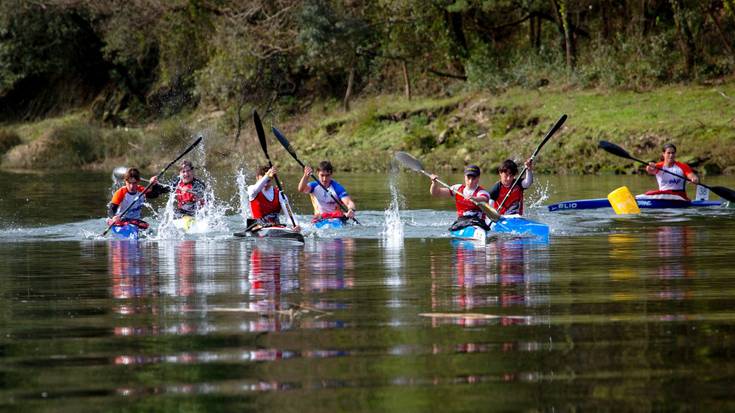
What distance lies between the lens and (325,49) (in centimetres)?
4638

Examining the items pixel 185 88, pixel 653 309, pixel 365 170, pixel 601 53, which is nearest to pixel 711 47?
pixel 601 53

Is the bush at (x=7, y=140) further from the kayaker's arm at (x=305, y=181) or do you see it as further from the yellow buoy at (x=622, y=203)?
the yellow buoy at (x=622, y=203)

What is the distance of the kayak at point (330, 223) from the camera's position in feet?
69.5

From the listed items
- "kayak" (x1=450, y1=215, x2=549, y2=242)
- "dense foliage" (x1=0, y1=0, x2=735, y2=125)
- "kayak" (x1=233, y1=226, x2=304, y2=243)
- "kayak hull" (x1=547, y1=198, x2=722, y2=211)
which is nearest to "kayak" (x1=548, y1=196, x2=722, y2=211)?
"kayak hull" (x1=547, y1=198, x2=722, y2=211)

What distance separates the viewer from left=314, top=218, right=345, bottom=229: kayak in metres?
21.2

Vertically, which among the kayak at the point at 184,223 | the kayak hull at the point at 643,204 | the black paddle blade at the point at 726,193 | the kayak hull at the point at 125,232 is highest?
the black paddle blade at the point at 726,193

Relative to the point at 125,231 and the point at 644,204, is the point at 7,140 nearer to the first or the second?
the point at 644,204

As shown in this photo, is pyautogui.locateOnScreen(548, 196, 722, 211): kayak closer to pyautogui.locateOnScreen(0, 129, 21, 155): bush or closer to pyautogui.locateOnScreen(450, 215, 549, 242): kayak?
pyautogui.locateOnScreen(450, 215, 549, 242): kayak

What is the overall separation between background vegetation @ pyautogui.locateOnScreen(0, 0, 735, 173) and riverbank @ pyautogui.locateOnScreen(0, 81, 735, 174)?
7 centimetres

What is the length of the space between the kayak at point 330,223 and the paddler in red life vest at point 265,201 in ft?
4.00

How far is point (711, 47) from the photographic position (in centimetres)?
Answer: 3922

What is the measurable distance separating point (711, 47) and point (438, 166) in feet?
28.1

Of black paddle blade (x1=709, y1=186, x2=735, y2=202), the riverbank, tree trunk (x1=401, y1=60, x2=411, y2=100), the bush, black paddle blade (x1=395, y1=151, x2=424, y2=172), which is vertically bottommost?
black paddle blade (x1=709, y1=186, x2=735, y2=202)

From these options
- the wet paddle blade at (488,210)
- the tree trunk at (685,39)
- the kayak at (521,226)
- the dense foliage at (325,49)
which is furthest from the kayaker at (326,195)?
the tree trunk at (685,39)
